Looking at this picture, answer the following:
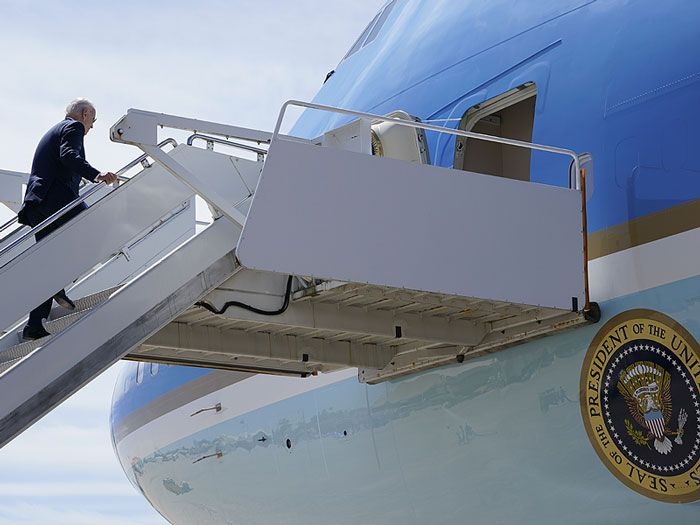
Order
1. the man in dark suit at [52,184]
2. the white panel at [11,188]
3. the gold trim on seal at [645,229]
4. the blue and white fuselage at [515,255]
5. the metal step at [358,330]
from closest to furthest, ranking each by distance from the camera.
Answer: the gold trim on seal at [645,229] → the blue and white fuselage at [515,255] → the metal step at [358,330] → the man in dark suit at [52,184] → the white panel at [11,188]

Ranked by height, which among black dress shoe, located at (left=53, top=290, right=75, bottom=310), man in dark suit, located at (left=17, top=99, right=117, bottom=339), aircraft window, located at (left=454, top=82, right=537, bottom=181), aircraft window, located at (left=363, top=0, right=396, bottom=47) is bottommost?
black dress shoe, located at (left=53, top=290, right=75, bottom=310)

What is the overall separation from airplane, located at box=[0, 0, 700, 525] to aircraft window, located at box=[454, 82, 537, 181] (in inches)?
0.8

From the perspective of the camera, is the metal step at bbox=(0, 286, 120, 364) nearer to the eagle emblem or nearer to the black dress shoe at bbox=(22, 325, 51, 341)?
the black dress shoe at bbox=(22, 325, 51, 341)

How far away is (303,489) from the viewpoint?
35.8 ft

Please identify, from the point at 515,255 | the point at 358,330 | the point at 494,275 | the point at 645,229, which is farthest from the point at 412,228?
the point at 358,330

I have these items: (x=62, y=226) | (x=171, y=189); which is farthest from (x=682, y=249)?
(x=62, y=226)

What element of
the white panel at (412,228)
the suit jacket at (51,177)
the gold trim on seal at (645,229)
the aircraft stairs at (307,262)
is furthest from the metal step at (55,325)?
the gold trim on seal at (645,229)

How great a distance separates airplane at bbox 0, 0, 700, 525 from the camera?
688cm

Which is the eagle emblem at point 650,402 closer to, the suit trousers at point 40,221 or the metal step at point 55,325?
the metal step at point 55,325

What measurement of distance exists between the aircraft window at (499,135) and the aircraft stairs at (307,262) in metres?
0.48

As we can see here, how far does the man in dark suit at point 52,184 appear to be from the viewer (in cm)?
853

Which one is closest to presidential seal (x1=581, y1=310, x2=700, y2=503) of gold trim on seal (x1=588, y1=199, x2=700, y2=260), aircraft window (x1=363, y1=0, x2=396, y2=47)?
gold trim on seal (x1=588, y1=199, x2=700, y2=260)

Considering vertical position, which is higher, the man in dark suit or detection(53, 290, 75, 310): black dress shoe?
the man in dark suit

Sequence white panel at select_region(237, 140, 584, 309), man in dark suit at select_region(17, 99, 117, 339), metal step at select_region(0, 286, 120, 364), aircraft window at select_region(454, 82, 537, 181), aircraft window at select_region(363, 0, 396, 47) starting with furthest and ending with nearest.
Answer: aircraft window at select_region(363, 0, 396, 47) → aircraft window at select_region(454, 82, 537, 181) → man in dark suit at select_region(17, 99, 117, 339) → metal step at select_region(0, 286, 120, 364) → white panel at select_region(237, 140, 584, 309)
